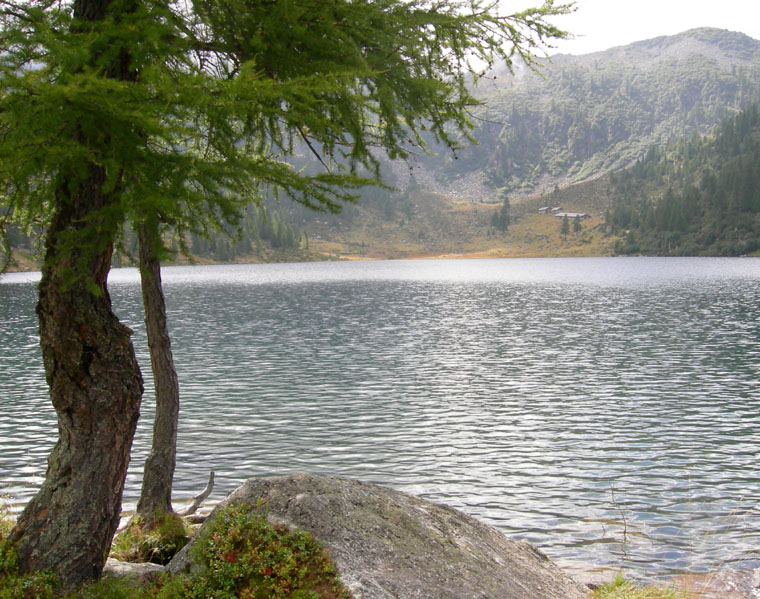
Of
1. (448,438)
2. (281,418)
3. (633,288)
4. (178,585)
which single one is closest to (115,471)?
(178,585)

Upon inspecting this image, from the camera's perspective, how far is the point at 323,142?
30.9 feet

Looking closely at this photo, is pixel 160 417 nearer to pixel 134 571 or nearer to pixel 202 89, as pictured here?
pixel 134 571

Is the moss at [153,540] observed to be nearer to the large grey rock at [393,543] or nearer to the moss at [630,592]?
the large grey rock at [393,543]

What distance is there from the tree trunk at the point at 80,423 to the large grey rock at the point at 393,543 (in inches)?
51.9

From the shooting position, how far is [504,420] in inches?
1091

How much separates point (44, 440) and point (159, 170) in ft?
75.5

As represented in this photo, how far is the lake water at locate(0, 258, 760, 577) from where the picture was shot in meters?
17.1

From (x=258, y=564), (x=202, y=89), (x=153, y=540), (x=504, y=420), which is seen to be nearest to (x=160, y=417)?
(x=153, y=540)

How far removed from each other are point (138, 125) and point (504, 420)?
24125mm

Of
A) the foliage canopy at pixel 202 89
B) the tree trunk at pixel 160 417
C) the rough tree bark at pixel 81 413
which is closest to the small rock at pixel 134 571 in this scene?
the rough tree bark at pixel 81 413

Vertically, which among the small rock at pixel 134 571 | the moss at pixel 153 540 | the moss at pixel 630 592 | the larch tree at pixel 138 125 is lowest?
the moss at pixel 630 592

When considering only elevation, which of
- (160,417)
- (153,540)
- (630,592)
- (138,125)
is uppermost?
(138,125)

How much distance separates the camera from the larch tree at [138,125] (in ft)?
18.2

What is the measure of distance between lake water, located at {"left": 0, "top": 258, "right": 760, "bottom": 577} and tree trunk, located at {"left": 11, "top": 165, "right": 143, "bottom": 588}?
33.3 feet
